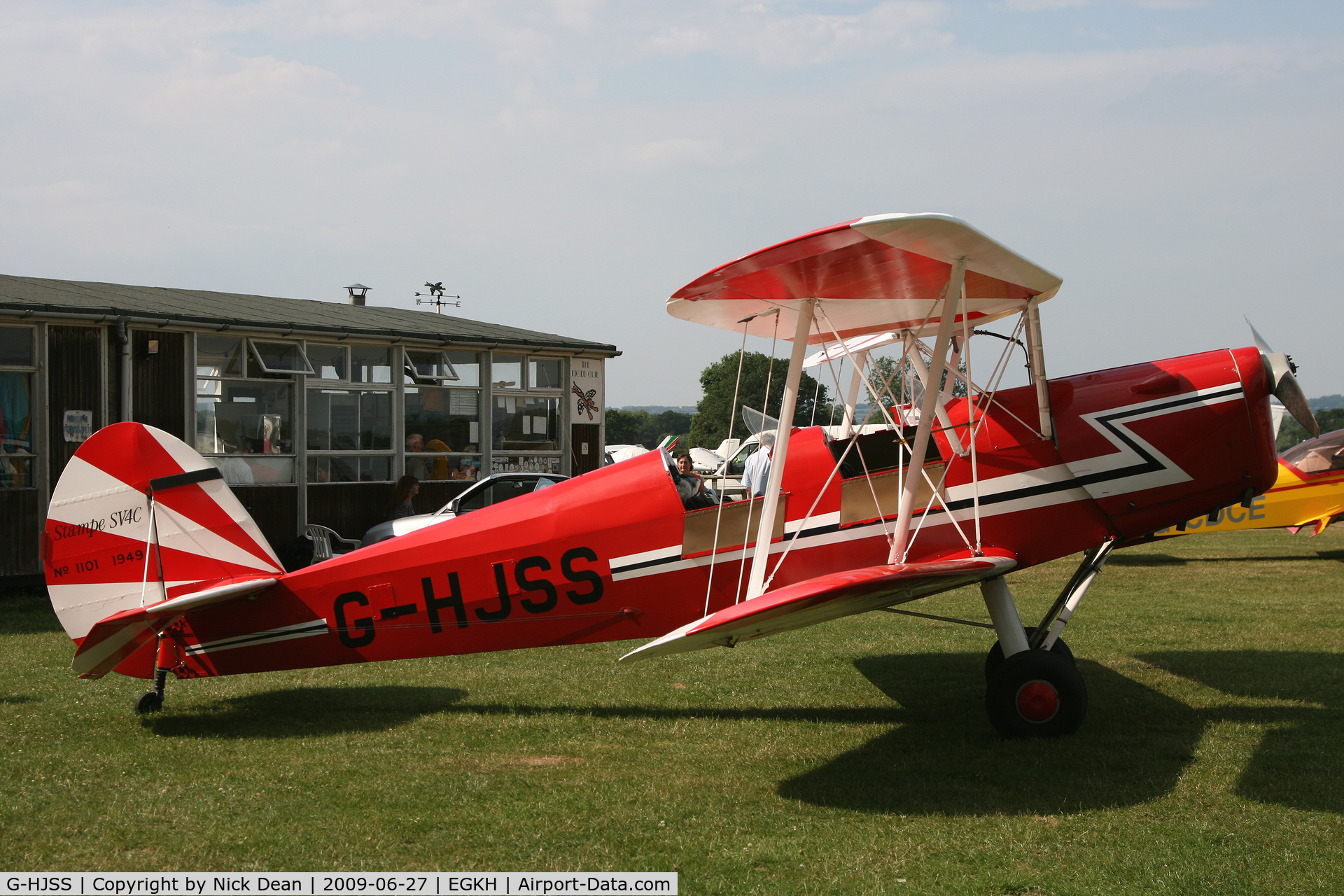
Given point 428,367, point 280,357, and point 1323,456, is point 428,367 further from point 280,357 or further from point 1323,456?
point 1323,456

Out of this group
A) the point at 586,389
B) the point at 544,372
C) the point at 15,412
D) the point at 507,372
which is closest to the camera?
the point at 15,412

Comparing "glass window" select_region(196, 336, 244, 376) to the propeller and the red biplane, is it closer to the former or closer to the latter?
the red biplane

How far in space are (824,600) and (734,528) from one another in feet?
4.75

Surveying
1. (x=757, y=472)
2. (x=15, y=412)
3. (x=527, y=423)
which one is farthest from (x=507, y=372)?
(x=757, y=472)

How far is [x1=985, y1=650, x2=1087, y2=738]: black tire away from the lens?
523 cm

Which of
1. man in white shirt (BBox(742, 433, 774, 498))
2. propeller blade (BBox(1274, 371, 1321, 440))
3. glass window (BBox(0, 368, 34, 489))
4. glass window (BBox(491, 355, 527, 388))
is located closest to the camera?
propeller blade (BBox(1274, 371, 1321, 440))

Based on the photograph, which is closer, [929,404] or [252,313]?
[929,404]

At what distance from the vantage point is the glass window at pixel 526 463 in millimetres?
14578

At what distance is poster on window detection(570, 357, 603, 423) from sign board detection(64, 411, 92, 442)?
6.73 meters

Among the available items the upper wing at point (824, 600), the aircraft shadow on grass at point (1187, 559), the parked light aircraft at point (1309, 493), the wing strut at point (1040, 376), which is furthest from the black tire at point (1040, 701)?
the parked light aircraft at point (1309, 493)

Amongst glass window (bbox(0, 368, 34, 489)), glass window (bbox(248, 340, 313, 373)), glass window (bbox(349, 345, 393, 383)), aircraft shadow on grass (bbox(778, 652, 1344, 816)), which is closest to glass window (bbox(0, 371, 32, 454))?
glass window (bbox(0, 368, 34, 489))

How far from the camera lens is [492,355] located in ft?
47.4

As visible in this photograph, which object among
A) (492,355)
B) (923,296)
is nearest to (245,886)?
(923,296)

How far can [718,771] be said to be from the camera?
489 cm
